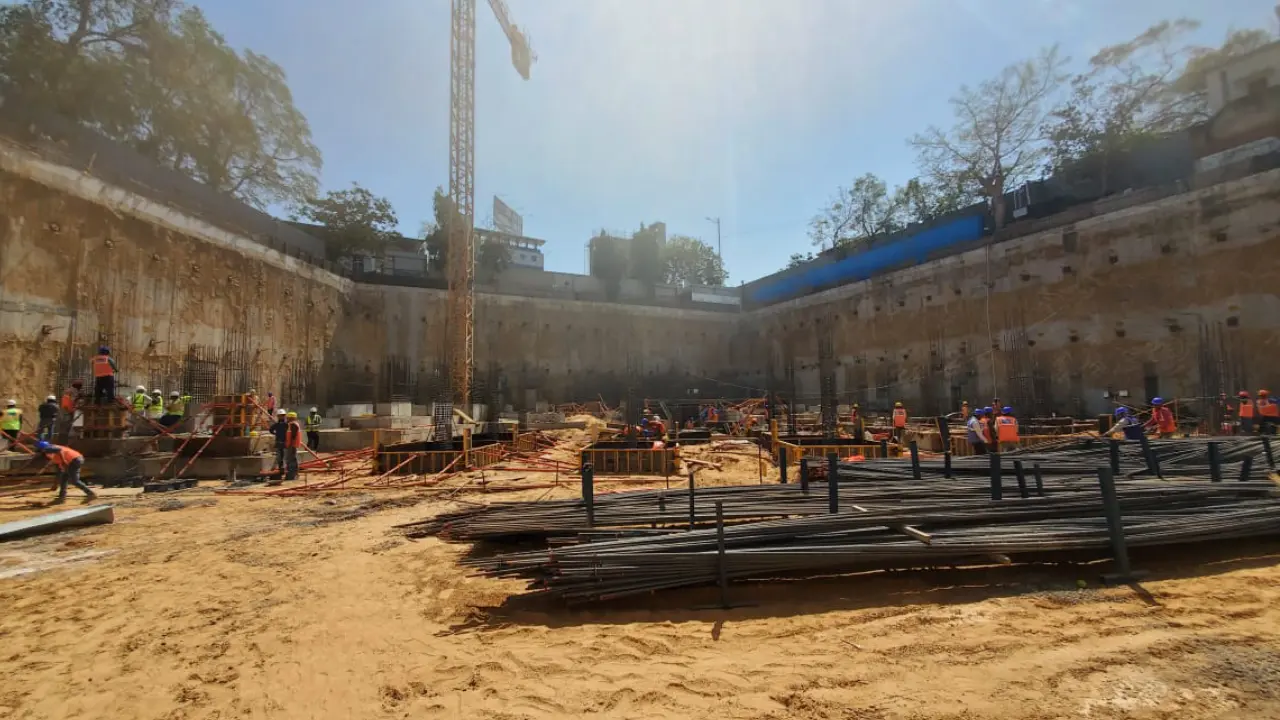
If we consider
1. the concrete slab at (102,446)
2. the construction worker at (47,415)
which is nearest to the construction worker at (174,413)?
the concrete slab at (102,446)

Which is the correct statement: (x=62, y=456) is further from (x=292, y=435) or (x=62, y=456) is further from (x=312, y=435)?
(x=312, y=435)

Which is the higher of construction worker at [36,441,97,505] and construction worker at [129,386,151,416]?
construction worker at [129,386,151,416]

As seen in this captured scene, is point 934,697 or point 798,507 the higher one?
point 798,507

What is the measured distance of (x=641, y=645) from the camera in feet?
11.9

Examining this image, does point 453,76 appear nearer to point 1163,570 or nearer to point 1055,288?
point 1055,288

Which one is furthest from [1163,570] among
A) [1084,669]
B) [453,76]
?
[453,76]

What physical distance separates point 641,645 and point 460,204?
32.7m

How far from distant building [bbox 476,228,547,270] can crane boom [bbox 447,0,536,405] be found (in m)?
10.6

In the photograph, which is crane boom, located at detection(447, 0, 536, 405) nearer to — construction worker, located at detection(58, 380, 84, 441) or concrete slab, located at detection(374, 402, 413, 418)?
concrete slab, located at detection(374, 402, 413, 418)

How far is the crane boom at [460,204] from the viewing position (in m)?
31.3

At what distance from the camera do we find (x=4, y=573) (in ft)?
16.7

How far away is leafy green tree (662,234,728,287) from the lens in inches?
2187

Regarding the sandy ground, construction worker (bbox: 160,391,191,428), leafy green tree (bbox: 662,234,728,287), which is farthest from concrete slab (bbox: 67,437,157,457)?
leafy green tree (bbox: 662,234,728,287)

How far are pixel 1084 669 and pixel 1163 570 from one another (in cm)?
237
